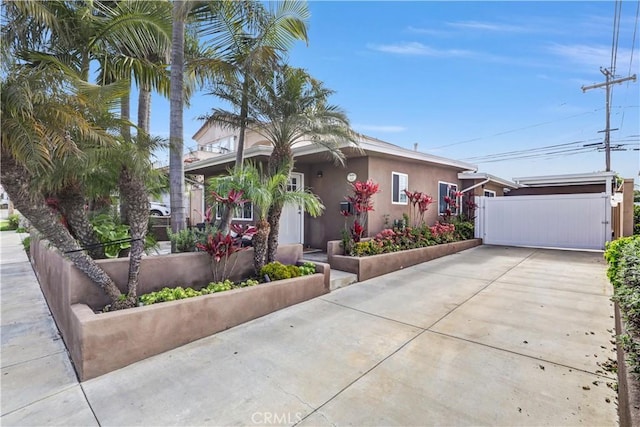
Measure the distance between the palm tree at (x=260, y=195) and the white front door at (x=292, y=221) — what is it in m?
4.09

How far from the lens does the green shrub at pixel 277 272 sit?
529 cm

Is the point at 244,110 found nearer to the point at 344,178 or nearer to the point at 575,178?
the point at 344,178

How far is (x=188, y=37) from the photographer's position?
6582mm

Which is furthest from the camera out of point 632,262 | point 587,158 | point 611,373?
point 587,158

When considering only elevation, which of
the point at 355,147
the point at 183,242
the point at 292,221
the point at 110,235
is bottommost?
the point at 183,242

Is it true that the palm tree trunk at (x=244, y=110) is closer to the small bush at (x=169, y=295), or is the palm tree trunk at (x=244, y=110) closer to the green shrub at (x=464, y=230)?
the small bush at (x=169, y=295)

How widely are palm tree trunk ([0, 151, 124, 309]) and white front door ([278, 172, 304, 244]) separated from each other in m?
6.19

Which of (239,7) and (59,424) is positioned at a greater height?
(239,7)

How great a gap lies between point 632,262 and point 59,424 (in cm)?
634

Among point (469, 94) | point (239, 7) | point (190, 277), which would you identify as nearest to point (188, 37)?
point (239, 7)

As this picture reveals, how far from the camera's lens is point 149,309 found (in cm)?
351

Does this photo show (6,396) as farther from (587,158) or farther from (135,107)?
(587,158)

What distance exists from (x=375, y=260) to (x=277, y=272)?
273 centimetres

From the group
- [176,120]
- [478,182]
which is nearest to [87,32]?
[176,120]
